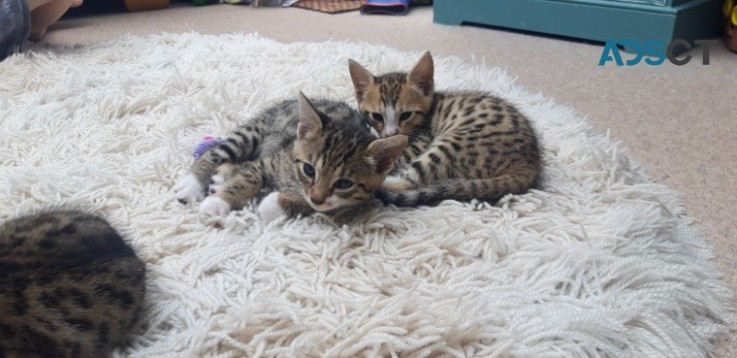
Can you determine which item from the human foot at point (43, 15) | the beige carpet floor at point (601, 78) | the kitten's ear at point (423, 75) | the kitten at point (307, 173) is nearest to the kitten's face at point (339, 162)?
the kitten at point (307, 173)

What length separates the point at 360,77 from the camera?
1898 mm

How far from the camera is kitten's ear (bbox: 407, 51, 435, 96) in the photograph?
5.99 ft

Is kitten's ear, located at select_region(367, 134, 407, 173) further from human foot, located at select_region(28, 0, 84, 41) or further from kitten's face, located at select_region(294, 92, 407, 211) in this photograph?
human foot, located at select_region(28, 0, 84, 41)

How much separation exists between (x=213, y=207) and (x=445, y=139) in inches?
25.1

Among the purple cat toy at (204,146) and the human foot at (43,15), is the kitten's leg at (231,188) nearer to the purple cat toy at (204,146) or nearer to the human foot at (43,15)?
the purple cat toy at (204,146)

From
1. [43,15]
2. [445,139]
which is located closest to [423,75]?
[445,139]

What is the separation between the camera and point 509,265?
1.23 metres

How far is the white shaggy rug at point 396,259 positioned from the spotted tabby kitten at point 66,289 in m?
0.07

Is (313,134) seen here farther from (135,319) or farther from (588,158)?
(588,158)

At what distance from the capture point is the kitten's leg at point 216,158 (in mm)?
1502

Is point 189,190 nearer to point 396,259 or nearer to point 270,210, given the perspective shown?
point 270,210

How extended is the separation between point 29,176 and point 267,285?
79cm

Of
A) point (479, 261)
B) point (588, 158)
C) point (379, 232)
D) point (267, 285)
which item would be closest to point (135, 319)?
point (267, 285)

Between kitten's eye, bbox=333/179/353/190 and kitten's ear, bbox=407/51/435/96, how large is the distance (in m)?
0.58
